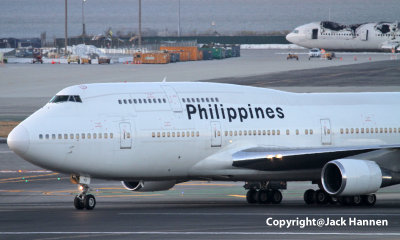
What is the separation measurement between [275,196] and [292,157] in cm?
296

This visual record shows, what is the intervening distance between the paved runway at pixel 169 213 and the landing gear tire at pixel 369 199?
17.3 inches

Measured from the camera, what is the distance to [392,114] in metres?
37.9

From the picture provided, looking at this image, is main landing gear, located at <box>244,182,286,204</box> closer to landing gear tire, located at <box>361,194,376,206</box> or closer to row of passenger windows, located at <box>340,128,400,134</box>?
row of passenger windows, located at <box>340,128,400,134</box>

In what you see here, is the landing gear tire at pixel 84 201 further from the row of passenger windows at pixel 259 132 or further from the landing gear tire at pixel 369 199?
the landing gear tire at pixel 369 199

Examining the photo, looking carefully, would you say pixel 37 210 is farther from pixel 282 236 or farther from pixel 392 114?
pixel 392 114

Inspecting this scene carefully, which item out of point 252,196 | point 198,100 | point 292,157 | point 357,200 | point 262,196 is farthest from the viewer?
point 252,196

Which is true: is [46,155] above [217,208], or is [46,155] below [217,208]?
above

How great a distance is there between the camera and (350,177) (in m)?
32.8

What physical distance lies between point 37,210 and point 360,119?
44.2 feet

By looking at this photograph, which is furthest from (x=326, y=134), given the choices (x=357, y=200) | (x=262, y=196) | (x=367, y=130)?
(x=262, y=196)

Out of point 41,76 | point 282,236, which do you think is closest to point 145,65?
point 41,76

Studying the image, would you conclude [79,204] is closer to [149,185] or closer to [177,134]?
[149,185]

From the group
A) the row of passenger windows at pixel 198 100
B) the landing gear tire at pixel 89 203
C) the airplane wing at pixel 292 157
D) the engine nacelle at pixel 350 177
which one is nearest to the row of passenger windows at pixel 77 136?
the landing gear tire at pixel 89 203

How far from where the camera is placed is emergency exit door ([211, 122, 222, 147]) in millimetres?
34406
